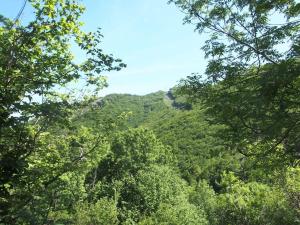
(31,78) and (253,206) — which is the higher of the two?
(31,78)

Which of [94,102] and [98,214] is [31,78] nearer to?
[94,102]

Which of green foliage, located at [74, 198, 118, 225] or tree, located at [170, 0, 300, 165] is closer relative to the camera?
tree, located at [170, 0, 300, 165]

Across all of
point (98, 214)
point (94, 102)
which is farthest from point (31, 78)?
point (98, 214)

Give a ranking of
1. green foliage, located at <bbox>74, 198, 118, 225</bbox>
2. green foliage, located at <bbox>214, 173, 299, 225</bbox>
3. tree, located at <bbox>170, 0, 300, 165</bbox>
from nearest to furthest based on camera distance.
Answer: tree, located at <bbox>170, 0, 300, 165</bbox>
green foliage, located at <bbox>214, 173, 299, 225</bbox>
green foliage, located at <bbox>74, 198, 118, 225</bbox>

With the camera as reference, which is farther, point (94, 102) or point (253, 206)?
point (253, 206)

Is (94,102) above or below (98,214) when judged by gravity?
above

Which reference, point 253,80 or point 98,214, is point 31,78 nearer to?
point 253,80

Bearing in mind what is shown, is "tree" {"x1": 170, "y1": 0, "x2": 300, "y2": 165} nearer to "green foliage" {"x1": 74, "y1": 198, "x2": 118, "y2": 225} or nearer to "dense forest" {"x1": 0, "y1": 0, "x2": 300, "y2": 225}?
"dense forest" {"x1": 0, "y1": 0, "x2": 300, "y2": 225}

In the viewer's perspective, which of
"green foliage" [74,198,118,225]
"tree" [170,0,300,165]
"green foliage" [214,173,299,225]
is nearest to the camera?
"tree" [170,0,300,165]

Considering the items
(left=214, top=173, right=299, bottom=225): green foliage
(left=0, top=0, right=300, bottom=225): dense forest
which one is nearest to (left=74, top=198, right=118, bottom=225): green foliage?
(left=214, top=173, right=299, bottom=225): green foliage

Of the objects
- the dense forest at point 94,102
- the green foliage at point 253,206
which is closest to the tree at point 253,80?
the dense forest at point 94,102

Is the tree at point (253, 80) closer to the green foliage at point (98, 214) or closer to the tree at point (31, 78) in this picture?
the tree at point (31, 78)

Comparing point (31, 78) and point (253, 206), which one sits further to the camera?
point (253, 206)

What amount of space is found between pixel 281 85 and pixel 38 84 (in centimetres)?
503
